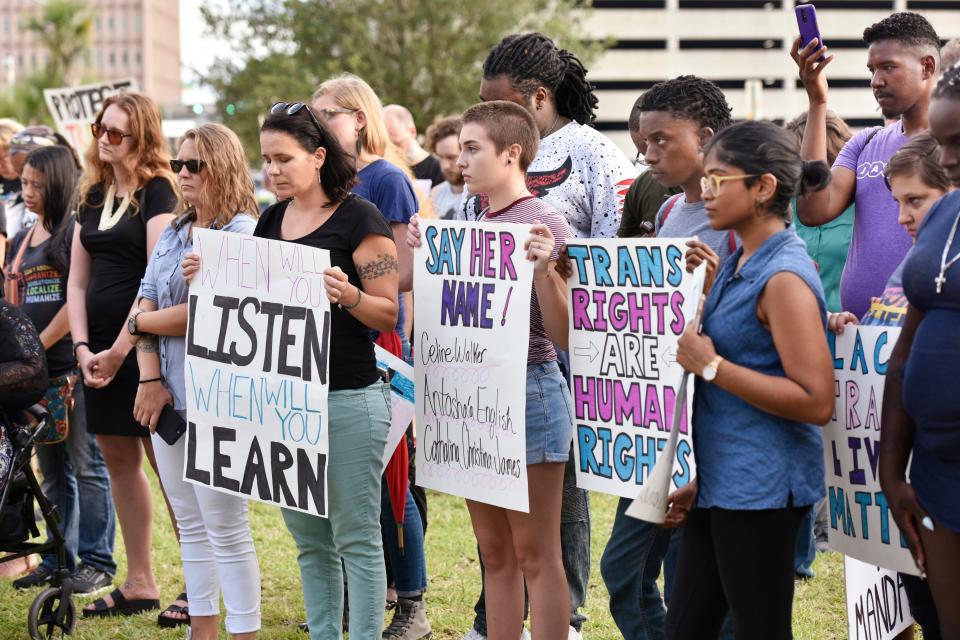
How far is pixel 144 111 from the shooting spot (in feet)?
18.0

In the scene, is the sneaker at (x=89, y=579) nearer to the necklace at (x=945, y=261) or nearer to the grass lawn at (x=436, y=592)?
the grass lawn at (x=436, y=592)

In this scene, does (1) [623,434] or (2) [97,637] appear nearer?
(1) [623,434]

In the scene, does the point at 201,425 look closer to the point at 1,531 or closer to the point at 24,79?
the point at 1,531

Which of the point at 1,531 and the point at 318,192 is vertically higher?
the point at 318,192

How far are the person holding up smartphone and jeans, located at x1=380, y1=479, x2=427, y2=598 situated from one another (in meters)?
0.83

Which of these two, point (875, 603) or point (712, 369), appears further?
point (875, 603)

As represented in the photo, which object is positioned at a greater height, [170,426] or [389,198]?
[389,198]

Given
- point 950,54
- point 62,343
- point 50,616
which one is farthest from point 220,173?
point 950,54

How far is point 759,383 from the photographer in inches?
119

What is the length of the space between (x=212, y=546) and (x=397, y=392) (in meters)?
0.97

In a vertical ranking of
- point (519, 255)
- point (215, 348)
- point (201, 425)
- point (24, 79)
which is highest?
point (24, 79)

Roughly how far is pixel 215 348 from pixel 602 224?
1.56m

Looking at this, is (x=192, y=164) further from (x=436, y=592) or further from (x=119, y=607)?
(x=436, y=592)

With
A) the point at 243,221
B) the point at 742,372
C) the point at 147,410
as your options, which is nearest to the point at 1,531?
the point at 147,410
